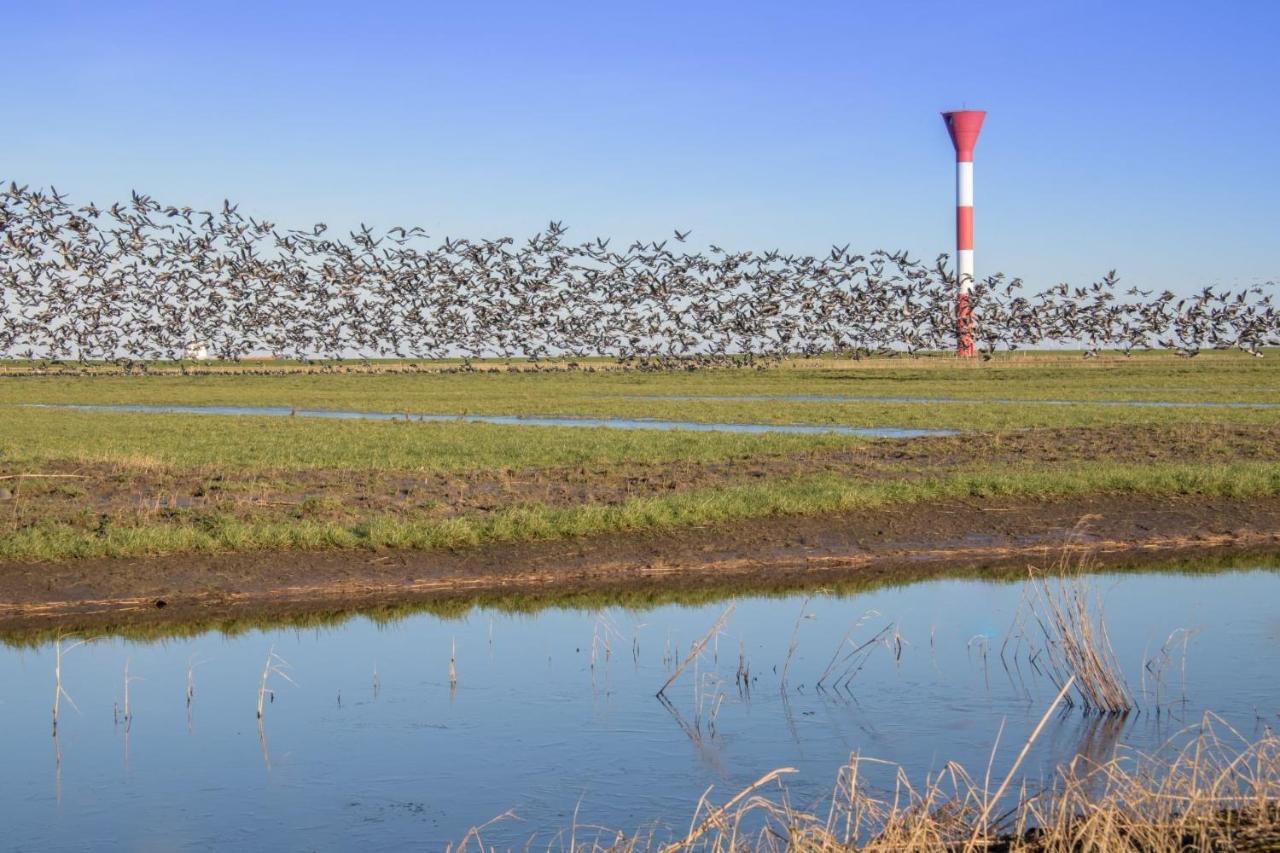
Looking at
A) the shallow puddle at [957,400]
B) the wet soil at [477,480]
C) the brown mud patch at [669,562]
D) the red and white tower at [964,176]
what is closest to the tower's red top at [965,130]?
the red and white tower at [964,176]

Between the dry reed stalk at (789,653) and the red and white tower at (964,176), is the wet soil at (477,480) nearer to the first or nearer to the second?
the dry reed stalk at (789,653)

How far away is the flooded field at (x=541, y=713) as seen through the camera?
1125 centimetres

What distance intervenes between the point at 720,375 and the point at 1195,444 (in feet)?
228

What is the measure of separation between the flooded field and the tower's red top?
95.0 meters

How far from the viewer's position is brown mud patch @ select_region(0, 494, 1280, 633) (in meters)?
20.0

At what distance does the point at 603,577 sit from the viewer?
21.9 meters

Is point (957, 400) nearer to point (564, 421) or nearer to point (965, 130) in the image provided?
point (564, 421)

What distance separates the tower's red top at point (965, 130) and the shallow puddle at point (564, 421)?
2411 inches

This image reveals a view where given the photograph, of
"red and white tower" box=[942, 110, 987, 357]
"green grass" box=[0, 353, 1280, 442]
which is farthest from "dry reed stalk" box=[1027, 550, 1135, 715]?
"red and white tower" box=[942, 110, 987, 357]

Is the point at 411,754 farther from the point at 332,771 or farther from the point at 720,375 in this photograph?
the point at 720,375

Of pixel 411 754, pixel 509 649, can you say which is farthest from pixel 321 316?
pixel 411 754

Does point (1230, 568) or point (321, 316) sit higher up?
point (321, 316)

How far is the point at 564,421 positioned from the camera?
2124 inches

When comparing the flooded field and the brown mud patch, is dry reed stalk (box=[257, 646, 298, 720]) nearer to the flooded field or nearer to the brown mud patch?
the flooded field
